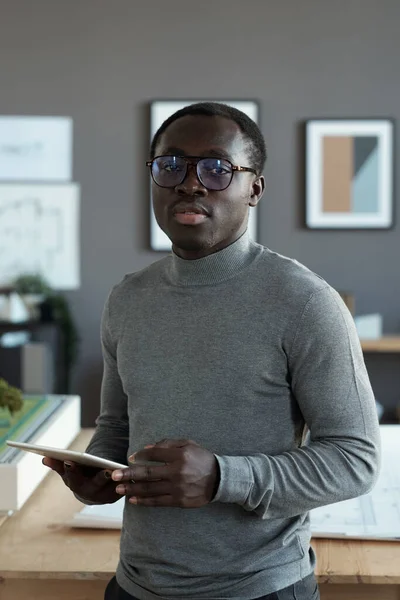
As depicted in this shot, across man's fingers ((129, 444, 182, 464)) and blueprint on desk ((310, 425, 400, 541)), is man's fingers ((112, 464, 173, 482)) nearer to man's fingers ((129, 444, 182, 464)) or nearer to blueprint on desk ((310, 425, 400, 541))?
man's fingers ((129, 444, 182, 464))

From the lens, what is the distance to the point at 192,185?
50.7 inches

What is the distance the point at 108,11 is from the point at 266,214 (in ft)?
4.57

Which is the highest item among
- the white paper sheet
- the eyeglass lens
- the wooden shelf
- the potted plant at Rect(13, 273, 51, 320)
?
the eyeglass lens

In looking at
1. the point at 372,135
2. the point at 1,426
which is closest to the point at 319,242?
the point at 372,135

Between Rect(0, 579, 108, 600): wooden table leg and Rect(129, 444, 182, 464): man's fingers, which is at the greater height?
Rect(129, 444, 182, 464): man's fingers

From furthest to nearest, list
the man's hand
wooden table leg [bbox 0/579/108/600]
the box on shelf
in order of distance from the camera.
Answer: the box on shelf → wooden table leg [bbox 0/579/108/600] → the man's hand

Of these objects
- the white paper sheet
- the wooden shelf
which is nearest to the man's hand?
the wooden shelf

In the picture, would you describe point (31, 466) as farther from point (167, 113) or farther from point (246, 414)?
point (167, 113)

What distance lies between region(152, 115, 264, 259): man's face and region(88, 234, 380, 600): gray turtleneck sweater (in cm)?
5

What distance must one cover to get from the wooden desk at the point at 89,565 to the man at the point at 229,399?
0.65 feet

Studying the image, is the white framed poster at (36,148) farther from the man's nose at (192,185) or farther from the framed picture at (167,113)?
the man's nose at (192,185)

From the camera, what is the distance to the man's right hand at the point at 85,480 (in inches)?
52.5

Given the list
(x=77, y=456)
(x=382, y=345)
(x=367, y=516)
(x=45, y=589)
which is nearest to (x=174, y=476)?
(x=77, y=456)

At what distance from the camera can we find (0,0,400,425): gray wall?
4.68 metres
